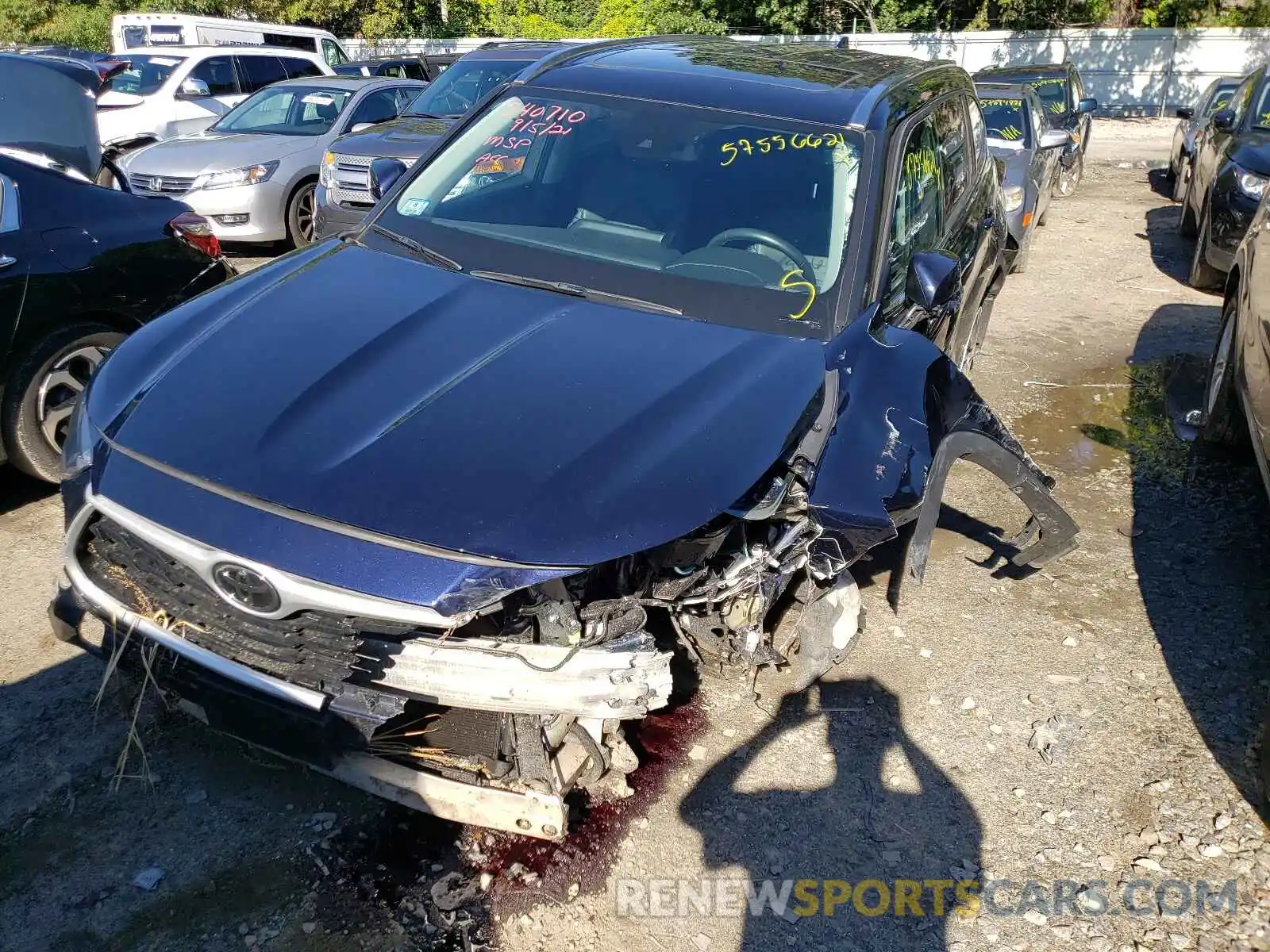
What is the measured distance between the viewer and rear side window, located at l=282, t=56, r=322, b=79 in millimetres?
13188

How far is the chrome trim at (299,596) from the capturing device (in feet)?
7.18

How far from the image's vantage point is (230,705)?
7.89 feet

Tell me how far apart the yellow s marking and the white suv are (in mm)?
10008

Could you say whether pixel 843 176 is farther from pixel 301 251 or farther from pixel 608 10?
pixel 608 10

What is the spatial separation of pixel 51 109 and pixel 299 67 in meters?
9.50

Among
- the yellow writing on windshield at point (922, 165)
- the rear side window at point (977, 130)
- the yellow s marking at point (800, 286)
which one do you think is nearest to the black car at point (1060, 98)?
the rear side window at point (977, 130)

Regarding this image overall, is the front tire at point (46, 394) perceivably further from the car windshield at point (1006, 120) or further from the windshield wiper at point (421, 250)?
the car windshield at point (1006, 120)

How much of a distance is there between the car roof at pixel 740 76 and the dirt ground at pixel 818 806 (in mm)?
1913

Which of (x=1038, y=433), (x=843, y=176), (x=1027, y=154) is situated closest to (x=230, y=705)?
(x=843, y=176)

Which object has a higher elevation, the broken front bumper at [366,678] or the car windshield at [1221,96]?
the car windshield at [1221,96]

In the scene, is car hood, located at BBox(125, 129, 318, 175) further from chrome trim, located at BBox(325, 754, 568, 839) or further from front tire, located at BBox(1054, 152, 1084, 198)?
front tire, located at BBox(1054, 152, 1084, 198)

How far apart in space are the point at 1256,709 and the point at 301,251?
381 cm

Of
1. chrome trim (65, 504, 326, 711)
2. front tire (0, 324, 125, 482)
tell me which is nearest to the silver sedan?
front tire (0, 324, 125, 482)

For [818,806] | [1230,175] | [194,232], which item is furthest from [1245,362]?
[194,232]
